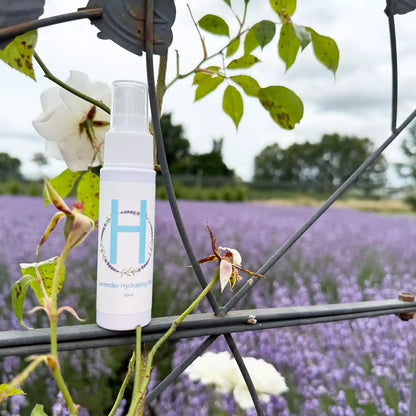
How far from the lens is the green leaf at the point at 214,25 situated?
1.03 feet

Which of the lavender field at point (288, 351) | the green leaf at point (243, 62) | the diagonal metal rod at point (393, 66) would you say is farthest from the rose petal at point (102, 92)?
the lavender field at point (288, 351)

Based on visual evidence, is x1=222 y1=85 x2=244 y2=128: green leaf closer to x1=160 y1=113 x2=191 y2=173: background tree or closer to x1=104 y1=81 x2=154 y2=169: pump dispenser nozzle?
x1=104 y1=81 x2=154 y2=169: pump dispenser nozzle

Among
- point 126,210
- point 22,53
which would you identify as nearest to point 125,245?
point 126,210

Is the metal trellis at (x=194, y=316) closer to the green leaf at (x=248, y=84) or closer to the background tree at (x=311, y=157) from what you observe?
the green leaf at (x=248, y=84)

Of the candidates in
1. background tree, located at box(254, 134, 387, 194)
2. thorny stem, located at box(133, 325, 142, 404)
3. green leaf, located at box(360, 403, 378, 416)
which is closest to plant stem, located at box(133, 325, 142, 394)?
thorny stem, located at box(133, 325, 142, 404)

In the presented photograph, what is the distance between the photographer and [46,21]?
0.71 ft

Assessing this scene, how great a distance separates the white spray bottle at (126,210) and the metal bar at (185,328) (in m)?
0.02

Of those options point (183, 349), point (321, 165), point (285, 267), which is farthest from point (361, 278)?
point (321, 165)

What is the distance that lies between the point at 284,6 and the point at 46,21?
6.6 inches

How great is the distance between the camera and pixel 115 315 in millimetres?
252

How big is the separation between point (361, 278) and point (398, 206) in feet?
43.8

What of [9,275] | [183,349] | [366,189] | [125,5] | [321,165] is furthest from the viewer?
[321,165]

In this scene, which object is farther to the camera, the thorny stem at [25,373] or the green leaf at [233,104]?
the green leaf at [233,104]

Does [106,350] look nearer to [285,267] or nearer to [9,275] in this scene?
[9,275]
